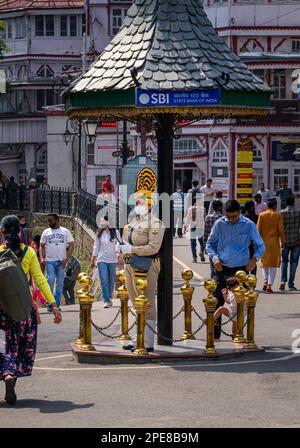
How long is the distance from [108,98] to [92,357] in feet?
9.25

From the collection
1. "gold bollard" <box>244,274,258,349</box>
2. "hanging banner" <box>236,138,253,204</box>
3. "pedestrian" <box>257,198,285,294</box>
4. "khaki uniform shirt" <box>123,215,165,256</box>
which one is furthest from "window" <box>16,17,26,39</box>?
"khaki uniform shirt" <box>123,215,165,256</box>

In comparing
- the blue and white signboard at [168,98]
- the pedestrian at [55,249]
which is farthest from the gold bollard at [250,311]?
the pedestrian at [55,249]

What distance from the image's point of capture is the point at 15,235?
13195mm

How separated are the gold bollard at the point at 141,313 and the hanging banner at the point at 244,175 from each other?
130ft

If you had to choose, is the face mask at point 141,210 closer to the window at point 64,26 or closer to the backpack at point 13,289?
the backpack at point 13,289

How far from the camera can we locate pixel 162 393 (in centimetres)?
1326

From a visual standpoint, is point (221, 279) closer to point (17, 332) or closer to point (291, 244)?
point (17, 332)

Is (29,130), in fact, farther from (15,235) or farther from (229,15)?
(15,235)

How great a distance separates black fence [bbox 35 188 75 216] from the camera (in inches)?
2010

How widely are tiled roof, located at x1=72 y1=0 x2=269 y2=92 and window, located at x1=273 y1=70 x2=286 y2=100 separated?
43.2 m

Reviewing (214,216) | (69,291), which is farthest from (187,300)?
(69,291)

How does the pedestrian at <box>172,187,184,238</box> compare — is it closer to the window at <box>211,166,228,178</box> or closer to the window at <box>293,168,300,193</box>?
the window at <box>211,166,228,178</box>

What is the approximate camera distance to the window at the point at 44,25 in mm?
82562
